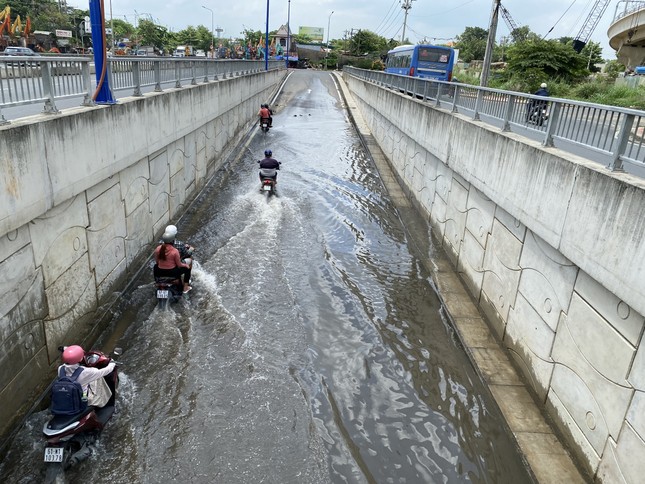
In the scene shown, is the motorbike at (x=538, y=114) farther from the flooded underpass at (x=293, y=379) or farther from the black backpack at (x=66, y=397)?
the black backpack at (x=66, y=397)

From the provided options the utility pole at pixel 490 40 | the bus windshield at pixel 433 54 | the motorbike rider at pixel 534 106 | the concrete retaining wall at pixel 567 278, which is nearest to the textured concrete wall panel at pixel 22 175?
the concrete retaining wall at pixel 567 278

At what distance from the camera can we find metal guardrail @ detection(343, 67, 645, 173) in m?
5.30

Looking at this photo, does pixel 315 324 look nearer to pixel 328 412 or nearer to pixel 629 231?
pixel 328 412

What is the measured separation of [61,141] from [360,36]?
99399 mm

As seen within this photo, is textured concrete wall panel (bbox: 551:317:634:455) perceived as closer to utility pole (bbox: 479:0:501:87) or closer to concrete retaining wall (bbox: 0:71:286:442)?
concrete retaining wall (bbox: 0:71:286:442)

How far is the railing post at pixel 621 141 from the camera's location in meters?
5.20

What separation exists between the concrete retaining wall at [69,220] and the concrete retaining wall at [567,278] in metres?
6.42

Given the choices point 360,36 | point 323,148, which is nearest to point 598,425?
point 323,148

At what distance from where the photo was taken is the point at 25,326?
584cm

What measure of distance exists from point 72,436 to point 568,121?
23.6ft

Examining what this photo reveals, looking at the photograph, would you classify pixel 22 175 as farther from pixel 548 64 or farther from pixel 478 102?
pixel 548 64

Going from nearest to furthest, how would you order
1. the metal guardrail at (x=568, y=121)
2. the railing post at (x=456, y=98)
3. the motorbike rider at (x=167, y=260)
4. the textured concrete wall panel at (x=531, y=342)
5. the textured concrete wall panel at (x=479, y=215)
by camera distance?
the metal guardrail at (x=568, y=121)
the textured concrete wall panel at (x=531, y=342)
the motorbike rider at (x=167, y=260)
the textured concrete wall panel at (x=479, y=215)
the railing post at (x=456, y=98)

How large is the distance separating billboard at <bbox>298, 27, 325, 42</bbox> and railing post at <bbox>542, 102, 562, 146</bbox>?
15197cm

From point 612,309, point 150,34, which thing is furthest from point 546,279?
point 150,34
